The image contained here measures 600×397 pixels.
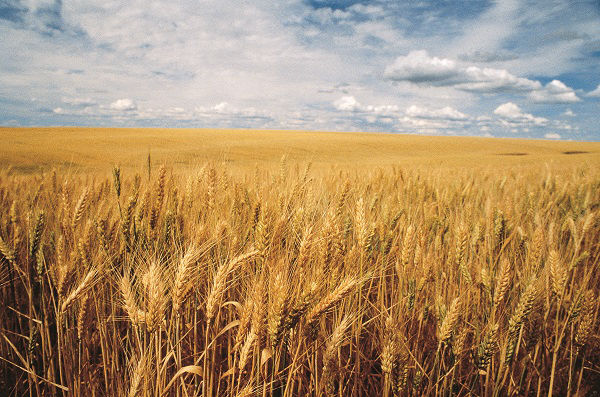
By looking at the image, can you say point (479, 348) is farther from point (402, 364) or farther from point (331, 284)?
point (331, 284)

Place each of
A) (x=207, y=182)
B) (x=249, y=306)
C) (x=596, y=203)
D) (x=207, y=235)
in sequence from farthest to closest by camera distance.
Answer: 1. (x=596, y=203)
2. (x=207, y=182)
3. (x=207, y=235)
4. (x=249, y=306)

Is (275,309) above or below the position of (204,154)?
above

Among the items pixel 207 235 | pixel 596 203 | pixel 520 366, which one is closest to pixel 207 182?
pixel 207 235

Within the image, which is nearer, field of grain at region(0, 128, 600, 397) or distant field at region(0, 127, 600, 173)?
field of grain at region(0, 128, 600, 397)

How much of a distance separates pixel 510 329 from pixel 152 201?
1742 mm

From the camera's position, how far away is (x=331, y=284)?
1.01m

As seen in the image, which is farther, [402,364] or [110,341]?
[110,341]

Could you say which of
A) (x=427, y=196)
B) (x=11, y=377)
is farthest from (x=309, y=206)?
(x=427, y=196)

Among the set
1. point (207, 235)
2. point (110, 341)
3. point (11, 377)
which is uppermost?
point (207, 235)

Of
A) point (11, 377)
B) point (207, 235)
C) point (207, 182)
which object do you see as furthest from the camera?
point (207, 182)

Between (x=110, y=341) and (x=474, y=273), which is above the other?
(x=474, y=273)

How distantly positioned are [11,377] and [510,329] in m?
1.93

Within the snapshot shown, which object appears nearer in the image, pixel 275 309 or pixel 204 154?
pixel 275 309

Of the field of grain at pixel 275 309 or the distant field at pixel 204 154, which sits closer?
the field of grain at pixel 275 309
